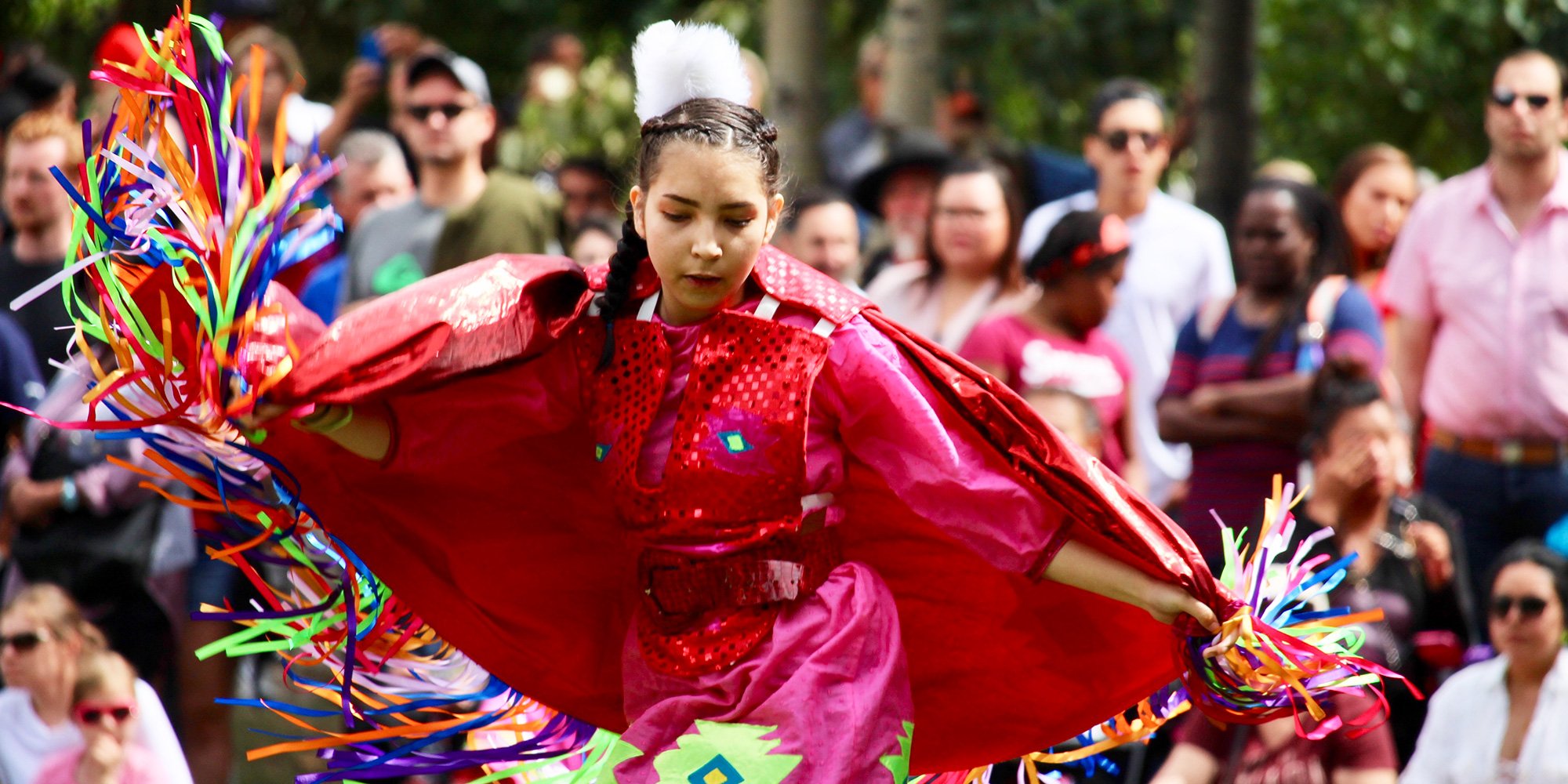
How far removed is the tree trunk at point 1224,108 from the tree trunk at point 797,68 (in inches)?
64.9

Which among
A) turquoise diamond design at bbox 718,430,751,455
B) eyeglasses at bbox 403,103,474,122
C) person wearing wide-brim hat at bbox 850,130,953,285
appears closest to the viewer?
turquoise diamond design at bbox 718,430,751,455

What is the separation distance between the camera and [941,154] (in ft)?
26.5

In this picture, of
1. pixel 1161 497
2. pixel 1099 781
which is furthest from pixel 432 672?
pixel 1161 497

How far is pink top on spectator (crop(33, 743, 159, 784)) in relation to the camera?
509 cm

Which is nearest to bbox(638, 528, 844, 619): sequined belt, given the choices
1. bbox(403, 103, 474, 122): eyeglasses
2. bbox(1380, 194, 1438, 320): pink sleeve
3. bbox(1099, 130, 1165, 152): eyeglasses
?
bbox(403, 103, 474, 122): eyeglasses

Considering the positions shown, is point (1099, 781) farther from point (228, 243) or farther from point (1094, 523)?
point (228, 243)

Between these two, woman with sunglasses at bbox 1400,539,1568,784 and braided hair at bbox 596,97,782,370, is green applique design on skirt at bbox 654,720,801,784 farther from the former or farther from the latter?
woman with sunglasses at bbox 1400,539,1568,784

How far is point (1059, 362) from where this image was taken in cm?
601

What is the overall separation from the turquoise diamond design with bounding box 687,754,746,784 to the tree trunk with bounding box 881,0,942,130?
566 cm

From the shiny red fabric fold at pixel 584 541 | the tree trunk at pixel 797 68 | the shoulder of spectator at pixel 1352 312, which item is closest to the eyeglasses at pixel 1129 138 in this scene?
the shoulder of spectator at pixel 1352 312

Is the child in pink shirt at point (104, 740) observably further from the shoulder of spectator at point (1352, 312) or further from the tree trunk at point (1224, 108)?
the tree trunk at point (1224, 108)

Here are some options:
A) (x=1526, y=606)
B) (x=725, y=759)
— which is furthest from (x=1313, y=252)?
(x=725, y=759)

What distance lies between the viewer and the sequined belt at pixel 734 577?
3.54m

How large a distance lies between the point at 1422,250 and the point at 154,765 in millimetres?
4125
